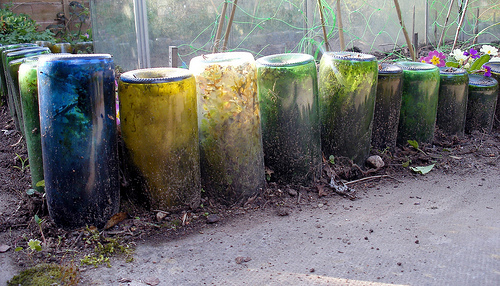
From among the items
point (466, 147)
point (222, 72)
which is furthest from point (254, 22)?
point (222, 72)

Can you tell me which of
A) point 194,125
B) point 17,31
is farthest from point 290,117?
point 17,31

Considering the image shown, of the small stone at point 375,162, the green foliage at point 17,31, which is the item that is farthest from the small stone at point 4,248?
the green foliage at point 17,31

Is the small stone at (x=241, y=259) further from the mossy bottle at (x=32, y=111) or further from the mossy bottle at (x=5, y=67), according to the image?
the mossy bottle at (x=5, y=67)

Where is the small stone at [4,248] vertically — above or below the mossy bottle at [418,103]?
below

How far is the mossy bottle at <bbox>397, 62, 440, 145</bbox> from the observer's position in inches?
119

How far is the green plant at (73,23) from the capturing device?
7461 mm

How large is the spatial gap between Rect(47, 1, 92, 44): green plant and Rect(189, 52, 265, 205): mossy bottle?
5.87m

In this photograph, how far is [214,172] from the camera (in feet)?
7.52

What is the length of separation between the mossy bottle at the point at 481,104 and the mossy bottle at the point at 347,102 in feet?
3.76

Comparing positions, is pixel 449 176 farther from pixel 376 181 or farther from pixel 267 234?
pixel 267 234

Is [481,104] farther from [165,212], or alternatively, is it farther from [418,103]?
[165,212]

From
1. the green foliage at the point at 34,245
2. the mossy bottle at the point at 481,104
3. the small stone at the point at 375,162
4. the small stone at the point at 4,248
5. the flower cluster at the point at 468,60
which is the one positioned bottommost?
the small stone at the point at 4,248

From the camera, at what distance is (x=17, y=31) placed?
6.19m

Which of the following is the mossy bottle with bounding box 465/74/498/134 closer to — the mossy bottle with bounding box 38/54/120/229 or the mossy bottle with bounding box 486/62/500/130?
the mossy bottle with bounding box 486/62/500/130
